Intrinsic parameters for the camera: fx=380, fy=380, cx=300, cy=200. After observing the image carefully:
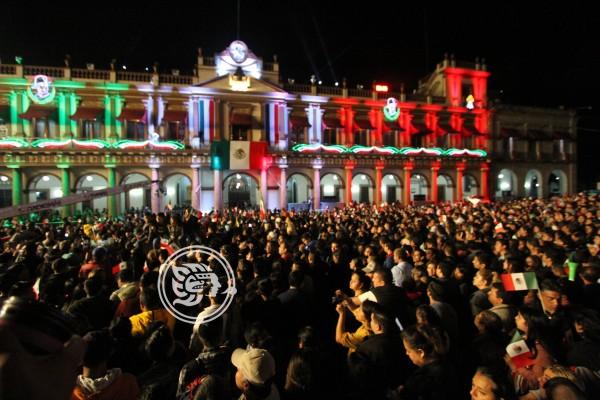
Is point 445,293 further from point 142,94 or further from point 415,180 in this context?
point 415,180

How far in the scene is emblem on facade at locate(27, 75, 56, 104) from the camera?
2383 centimetres

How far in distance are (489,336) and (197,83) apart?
27.1 meters

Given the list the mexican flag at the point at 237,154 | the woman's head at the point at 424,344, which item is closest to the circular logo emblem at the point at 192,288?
the woman's head at the point at 424,344

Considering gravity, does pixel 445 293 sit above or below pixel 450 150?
below

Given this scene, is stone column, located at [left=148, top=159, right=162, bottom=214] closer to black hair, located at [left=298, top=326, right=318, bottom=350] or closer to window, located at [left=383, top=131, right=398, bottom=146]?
window, located at [left=383, top=131, right=398, bottom=146]

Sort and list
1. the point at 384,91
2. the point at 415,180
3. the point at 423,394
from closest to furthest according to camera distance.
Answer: the point at 423,394 < the point at 384,91 < the point at 415,180

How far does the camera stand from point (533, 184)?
38281 millimetres

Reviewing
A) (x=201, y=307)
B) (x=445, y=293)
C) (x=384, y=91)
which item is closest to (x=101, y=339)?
(x=201, y=307)

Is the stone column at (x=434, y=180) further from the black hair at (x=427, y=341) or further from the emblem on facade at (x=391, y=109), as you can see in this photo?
the black hair at (x=427, y=341)

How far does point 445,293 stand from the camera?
15.4 feet

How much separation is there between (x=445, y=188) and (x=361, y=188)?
8.22 metres

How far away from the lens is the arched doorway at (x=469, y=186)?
35344 millimetres

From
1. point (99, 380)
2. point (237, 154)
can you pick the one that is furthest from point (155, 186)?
point (99, 380)

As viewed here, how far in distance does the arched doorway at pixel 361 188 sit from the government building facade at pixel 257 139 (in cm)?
11
